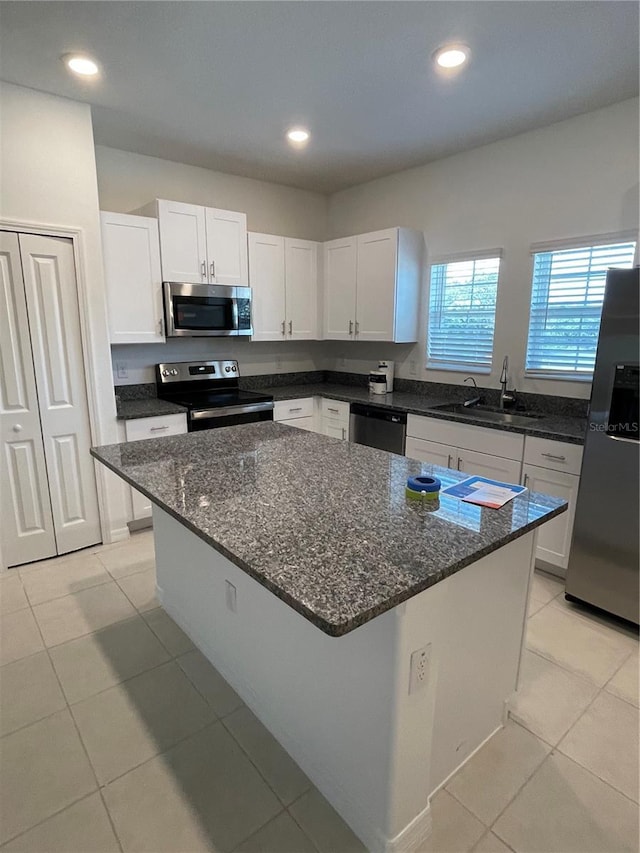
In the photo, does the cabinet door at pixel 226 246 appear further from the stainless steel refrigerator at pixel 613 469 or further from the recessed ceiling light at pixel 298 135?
the stainless steel refrigerator at pixel 613 469

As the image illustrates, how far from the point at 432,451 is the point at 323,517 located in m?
2.08

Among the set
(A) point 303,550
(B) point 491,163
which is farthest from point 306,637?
(B) point 491,163

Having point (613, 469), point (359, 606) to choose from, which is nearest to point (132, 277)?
point (359, 606)

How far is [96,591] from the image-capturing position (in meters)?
2.73

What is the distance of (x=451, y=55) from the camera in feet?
7.24

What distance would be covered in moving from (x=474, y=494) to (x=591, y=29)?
83.6 inches

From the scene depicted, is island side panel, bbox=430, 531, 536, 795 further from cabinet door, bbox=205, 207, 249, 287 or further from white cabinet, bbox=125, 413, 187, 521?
cabinet door, bbox=205, 207, 249, 287

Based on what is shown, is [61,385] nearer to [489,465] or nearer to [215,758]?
[215,758]

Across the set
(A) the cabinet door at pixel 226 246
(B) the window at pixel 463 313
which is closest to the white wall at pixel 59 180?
(A) the cabinet door at pixel 226 246

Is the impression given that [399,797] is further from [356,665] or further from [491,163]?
[491,163]

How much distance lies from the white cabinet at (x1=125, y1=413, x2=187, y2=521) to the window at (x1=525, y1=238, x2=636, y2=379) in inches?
102

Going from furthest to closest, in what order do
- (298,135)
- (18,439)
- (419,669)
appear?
(298,135)
(18,439)
(419,669)

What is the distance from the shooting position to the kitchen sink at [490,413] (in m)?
3.24

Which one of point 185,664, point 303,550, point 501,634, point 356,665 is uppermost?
point 303,550
